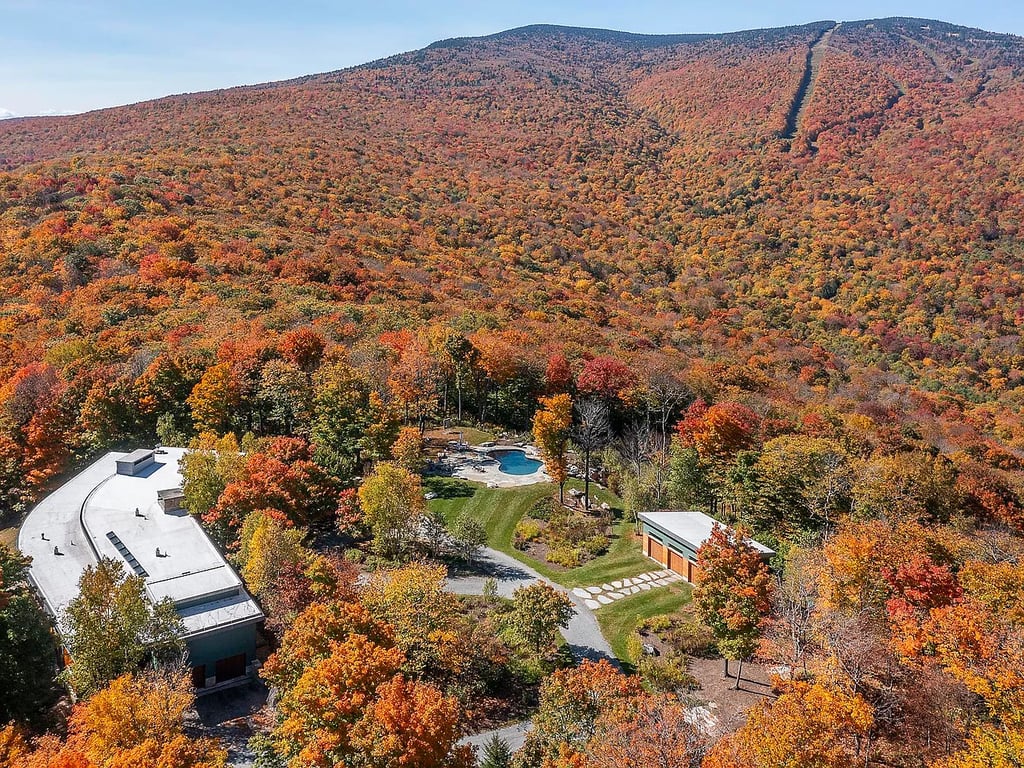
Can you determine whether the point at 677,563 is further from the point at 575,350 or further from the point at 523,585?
the point at 575,350

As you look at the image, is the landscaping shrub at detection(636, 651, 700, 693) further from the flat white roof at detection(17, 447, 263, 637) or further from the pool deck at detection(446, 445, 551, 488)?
the pool deck at detection(446, 445, 551, 488)

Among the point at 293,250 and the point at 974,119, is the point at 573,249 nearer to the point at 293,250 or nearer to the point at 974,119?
the point at 293,250

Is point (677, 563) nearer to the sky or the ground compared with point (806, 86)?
nearer to the ground

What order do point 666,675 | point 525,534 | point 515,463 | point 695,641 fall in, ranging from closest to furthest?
point 666,675 → point 695,641 → point 525,534 → point 515,463

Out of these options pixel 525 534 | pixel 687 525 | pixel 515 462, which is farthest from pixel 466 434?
pixel 687 525

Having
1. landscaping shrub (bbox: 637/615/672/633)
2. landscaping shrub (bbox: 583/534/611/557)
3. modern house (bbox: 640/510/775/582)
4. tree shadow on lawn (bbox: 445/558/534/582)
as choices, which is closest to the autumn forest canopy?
landscaping shrub (bbox: 583/534/611/557)

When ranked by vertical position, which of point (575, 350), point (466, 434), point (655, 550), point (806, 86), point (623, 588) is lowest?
point (623, 588)

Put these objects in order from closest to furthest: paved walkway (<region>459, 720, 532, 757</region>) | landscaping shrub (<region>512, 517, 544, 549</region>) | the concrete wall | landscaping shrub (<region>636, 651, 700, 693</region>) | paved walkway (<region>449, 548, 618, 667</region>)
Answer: paved walkway (<region>459, 720, 532, 757</region>) < landscaping shrub (<region>636, 651, 700, 693</region>) < the concrete wall < paved walkway (<region>449, 548, 618, 667</region>) < landscaping shrub (<region>512, 517, 544, 549</region>)
